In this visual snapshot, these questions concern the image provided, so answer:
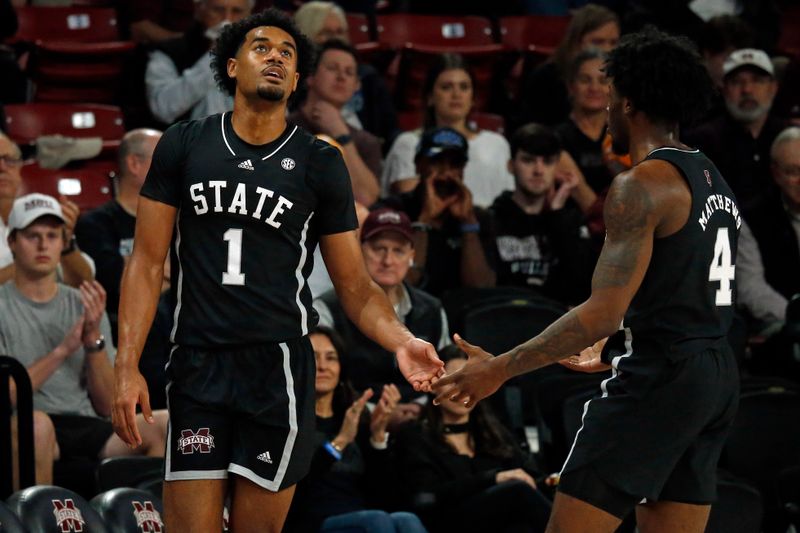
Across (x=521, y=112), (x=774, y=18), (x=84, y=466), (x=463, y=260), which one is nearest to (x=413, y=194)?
(x=463, y=260)

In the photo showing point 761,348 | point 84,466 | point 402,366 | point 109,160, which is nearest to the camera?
point 402,366

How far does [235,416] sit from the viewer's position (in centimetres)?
466

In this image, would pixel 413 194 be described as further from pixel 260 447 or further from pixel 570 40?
pixel 260 447

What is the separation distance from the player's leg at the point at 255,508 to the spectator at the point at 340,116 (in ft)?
13.5

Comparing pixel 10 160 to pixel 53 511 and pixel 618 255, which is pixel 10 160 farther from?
pixel 618 255

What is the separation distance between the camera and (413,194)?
8391mm

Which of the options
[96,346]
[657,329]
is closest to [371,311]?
[657,329]

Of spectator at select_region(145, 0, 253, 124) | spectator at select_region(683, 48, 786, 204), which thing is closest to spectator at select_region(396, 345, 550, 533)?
spectator at select_region(683, 48, 786, 204)

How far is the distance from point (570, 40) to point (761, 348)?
9.57 ft

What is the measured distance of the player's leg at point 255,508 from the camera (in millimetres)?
4645

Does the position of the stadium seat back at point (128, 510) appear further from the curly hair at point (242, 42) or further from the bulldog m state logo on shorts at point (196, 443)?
the curly hair at point (242, 42)

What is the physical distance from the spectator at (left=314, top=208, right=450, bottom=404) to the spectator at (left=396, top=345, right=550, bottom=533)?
0.39 metres

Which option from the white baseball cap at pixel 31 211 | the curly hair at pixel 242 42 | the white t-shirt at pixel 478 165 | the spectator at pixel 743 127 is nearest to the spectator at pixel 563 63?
the white t-shirt at pixel 478 165

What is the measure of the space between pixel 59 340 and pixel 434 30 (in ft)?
17.9
